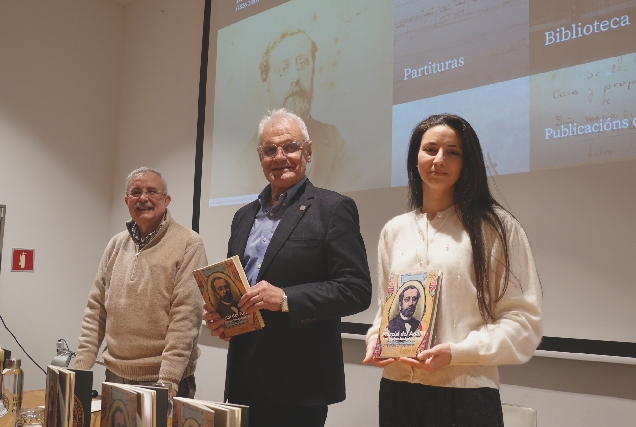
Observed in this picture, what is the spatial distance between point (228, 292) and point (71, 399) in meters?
0.55

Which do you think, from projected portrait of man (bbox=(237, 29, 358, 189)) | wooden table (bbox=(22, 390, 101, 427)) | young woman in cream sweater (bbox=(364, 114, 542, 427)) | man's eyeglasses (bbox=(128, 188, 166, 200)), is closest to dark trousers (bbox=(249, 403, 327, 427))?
Result: young woman in cream sweater (bbox=(364, 114, 542, 427))

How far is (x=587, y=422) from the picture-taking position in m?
2.20

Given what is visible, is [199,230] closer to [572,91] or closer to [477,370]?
[572,91]

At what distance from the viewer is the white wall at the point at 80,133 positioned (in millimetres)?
4301

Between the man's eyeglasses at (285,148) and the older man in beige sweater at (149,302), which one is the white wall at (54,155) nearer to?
the older man in beige sweater at (149,302)

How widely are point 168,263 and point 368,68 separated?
1.48 meters

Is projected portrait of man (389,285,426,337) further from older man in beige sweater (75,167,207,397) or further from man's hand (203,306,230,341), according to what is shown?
older man in beige sweater (75,167,207,397)

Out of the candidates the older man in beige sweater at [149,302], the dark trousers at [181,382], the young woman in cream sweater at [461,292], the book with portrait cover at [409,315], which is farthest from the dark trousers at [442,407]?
the dark trousers at [181,382]

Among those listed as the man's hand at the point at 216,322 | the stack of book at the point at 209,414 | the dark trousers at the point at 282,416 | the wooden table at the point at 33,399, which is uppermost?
the man's hand at the point at 216,322

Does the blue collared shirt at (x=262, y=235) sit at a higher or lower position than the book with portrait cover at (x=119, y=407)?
higher

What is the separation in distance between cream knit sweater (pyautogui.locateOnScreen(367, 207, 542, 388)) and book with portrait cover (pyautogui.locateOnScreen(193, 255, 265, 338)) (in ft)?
1.58

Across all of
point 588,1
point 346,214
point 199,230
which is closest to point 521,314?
point 346,214

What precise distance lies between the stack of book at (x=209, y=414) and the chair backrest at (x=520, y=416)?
951mm

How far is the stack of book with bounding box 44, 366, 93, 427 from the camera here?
135 cm
